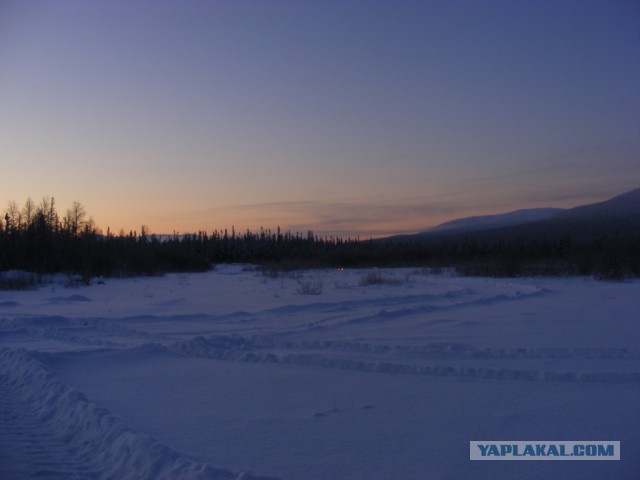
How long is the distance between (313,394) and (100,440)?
2418mm

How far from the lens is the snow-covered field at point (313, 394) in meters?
4.09

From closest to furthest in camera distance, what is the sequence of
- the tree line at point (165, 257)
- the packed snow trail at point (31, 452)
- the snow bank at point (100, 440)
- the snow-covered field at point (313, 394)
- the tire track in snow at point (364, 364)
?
the snow bank at point (100, 440) < the packed snow trail at point (31, 452) < the snow-covered field at point (313, 394) < the tire track in snow at point (364, 364) < the tree line at point (165, 257)

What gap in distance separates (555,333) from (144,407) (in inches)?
303

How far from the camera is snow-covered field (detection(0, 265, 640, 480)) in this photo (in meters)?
4.09

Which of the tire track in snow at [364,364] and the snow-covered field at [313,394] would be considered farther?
the tire track in snow at [364,364]

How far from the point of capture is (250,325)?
11258mm

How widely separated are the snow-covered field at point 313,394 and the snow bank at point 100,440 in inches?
0.7

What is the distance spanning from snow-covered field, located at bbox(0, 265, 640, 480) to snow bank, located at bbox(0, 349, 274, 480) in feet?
0.06

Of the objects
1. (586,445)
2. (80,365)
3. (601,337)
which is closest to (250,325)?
(80,365)

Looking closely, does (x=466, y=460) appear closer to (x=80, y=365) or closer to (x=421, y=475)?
(x=421, y=475)

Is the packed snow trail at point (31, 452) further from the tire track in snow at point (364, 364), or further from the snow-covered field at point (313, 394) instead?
the tire track in snow at point (364, 364)

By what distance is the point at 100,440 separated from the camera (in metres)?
4.53

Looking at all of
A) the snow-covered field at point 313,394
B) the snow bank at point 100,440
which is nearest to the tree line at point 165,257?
the snow-covered field at point 313,394

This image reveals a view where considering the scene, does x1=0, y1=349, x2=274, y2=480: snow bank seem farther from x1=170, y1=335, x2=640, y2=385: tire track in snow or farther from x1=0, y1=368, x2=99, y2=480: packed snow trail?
x1=170, y1=335, x2=640, y2=385: tire track in snow
